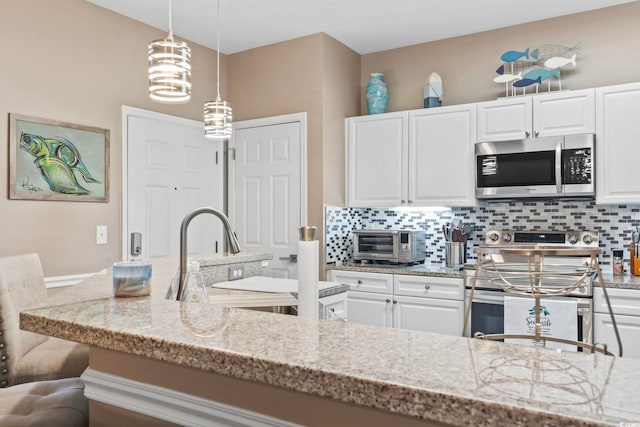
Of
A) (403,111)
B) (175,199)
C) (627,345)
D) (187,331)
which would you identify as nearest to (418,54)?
(403,111)

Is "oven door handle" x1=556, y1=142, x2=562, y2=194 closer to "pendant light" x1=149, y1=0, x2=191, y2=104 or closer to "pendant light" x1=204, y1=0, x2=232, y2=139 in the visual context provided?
"pendant light" x1=204, y1=0, x2=232, y2=139

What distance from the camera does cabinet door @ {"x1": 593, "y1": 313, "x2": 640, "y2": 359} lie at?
9.71ft

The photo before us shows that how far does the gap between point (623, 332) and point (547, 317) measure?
0.44 metres

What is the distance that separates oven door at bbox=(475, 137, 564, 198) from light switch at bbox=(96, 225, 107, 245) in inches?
108

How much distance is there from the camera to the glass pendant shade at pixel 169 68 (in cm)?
170

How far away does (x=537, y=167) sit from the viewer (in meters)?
3.48

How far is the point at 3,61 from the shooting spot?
2939mm

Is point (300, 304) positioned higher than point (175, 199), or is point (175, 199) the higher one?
point (175, 199)

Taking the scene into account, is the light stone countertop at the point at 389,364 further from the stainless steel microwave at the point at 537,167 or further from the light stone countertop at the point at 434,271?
the stainless steel microwave at the point at 537,167

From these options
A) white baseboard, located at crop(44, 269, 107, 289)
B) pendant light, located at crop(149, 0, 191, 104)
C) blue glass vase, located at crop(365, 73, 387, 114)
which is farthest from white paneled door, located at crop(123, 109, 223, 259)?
pendant light, located at crop(149, 0, 191, 104)

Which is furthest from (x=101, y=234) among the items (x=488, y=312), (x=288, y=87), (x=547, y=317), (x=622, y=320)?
(x=622, y=320)

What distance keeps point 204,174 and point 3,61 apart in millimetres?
1763

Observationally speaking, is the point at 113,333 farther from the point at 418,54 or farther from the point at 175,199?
the point at 418,54

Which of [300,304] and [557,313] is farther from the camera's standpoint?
[557,313]
